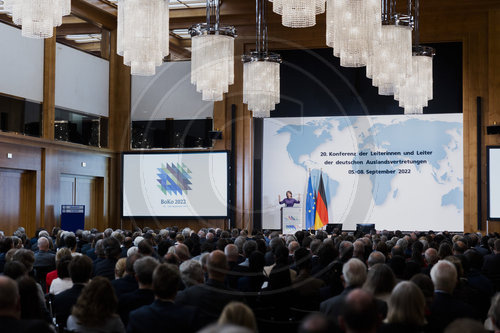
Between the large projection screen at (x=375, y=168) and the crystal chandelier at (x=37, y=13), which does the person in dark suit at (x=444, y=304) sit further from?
the large projection screen at (x=375, y=168)

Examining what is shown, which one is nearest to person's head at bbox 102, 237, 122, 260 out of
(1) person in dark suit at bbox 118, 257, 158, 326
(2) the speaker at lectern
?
(1) person in dark suit at bbox 118, 257, 158, 326

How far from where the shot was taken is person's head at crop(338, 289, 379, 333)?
309cm

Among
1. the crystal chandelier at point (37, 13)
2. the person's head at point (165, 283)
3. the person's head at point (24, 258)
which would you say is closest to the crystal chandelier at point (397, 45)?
the crystal chandelier at point (37, 13)

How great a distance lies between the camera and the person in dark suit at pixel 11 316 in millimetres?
3725

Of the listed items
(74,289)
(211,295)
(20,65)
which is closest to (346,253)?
(211,295)

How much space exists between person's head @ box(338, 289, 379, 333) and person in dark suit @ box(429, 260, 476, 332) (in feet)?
6.05

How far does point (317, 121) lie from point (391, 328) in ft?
55.7

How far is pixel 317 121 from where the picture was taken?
20.6 m

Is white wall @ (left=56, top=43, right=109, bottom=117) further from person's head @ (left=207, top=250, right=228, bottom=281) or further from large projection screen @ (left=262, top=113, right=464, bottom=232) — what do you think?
person's head @ (left=207, top=250, right=228, bottom=281)

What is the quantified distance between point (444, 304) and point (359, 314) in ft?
7.09

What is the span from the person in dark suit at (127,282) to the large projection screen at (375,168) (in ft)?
47.8

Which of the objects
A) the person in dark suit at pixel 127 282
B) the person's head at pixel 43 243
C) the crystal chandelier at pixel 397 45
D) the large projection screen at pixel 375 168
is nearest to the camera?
the person in dark suit at pixel 127 282

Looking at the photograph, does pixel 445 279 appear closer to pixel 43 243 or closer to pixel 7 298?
pixel 7 298

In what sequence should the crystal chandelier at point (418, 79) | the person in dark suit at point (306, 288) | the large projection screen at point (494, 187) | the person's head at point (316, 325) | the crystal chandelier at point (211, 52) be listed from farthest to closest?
the large projection screen at point (494, 187)
the crystal chandelier at point (418, 79)
the crystal chandelier at point (211, 52)
the person in dark suit at point (306, 288)
the person's head at point (316, 325)
